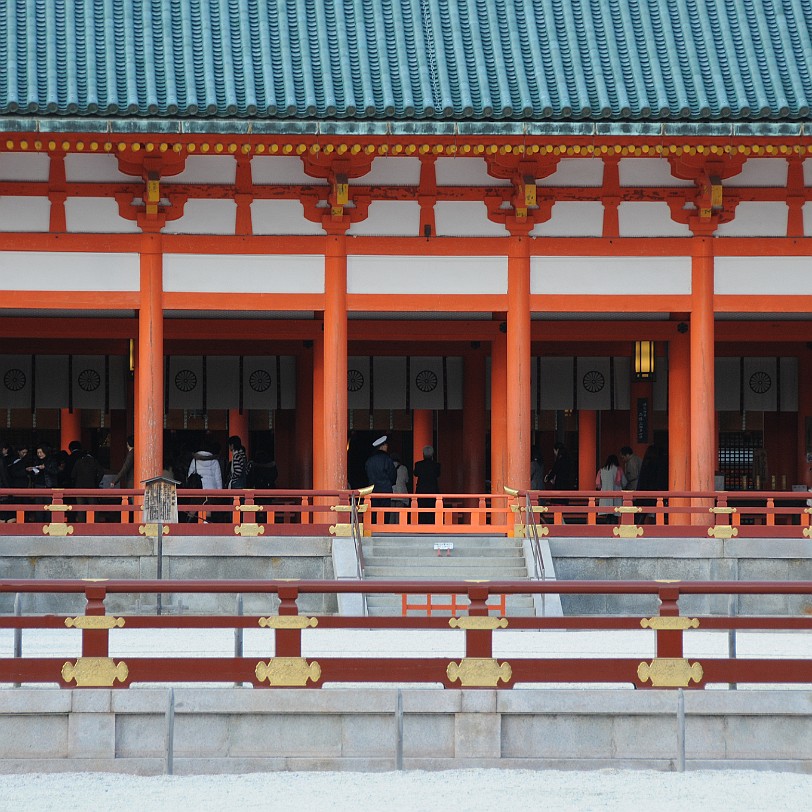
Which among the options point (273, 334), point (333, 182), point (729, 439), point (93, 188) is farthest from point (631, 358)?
point (93, 188)

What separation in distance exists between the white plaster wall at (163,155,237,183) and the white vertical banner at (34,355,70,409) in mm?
5925

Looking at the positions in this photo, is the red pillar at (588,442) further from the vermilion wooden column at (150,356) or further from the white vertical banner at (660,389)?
the vermilion wooden column at (150,356)

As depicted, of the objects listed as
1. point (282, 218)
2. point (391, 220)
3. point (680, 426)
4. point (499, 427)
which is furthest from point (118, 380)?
point (680, 426)

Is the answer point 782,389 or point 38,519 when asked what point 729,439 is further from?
point 38,519

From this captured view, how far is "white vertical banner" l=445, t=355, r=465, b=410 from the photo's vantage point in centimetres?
2077

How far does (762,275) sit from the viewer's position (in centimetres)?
1584

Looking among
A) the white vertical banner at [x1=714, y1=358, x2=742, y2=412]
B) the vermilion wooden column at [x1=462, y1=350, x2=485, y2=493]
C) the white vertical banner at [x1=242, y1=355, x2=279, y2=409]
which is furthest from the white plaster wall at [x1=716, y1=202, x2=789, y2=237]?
the white vertical banner at [x1=242, y1=355, x2=279, y2=409]

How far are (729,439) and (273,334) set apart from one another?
313 inches

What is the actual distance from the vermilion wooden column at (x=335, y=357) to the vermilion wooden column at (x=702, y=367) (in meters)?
4.14

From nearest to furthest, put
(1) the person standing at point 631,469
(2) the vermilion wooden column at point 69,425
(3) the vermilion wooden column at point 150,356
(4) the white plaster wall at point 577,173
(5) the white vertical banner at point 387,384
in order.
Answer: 1. (3) the vermilion wooden column at point 150,356
2. (4) the white plaster wall at point 577,173
3. (1) the person standing at point 631,469
4. (5) the white vertical banner at point 387,384
5. (2) the vermilion wooden column at point 69,425

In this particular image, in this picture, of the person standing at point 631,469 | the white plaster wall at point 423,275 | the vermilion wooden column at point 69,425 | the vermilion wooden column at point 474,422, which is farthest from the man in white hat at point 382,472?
the vermilion wooden column at point 69,425

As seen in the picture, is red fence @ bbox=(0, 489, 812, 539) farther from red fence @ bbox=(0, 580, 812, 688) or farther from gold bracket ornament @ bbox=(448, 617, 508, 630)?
gold bracket ornament @ bbox=(448, 617, 508, 630)

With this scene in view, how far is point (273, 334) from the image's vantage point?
18.7m

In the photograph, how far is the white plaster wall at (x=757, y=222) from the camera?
15.8 metres
